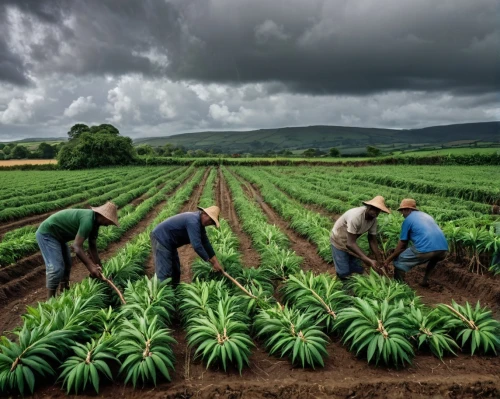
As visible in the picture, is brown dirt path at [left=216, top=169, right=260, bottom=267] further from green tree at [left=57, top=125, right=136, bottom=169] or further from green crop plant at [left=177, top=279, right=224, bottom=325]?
green tree at [left=57, top=125, right=136, bottom=169]

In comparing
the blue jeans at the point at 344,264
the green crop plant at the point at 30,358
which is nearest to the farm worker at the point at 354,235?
the blue jeans at the point at 344,264

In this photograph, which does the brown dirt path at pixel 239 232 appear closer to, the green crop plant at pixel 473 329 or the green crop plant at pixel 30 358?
the green crop plant at pixel 473 329

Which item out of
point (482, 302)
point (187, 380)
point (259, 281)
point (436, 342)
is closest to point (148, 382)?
point (187, 380)

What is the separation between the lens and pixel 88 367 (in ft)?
11.5

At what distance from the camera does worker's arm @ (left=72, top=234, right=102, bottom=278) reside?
5.02 meters

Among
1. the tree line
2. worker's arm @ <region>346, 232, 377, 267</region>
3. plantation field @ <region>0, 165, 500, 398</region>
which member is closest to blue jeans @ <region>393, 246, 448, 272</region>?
plantation field @ <region>0, 165, 500, 398</region>

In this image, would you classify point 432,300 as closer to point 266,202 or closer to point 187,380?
point 187,380

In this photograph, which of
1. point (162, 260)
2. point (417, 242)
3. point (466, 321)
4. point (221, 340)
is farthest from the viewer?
point (417, 242)

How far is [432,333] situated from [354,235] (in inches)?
76.2

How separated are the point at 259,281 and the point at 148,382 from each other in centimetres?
256

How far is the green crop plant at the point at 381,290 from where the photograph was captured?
4.94 m

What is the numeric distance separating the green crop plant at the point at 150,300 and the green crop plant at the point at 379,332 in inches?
93.5

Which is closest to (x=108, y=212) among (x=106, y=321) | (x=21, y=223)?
(x=106, y=321)

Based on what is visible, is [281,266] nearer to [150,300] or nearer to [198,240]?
[198,240]
